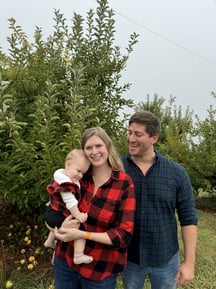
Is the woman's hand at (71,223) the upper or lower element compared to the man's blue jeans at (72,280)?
upper

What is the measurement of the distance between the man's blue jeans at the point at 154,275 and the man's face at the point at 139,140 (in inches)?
32.5

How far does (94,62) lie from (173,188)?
7.12 ft

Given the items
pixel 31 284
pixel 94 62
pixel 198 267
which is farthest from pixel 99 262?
pixel 198 267

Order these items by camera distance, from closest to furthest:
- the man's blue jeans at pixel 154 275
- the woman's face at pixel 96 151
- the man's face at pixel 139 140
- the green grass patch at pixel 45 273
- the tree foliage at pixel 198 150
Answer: the woman's face at pixel 96 151, the man's face at pixel 139 140, the man's blue jeans at pixel 154 275, the green grass patch at pixel 45 273, the tree foliage at pixel 198 150

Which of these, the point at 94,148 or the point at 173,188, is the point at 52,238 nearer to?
the point at 94,148

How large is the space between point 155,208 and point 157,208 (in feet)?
0.05

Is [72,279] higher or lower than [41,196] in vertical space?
lower

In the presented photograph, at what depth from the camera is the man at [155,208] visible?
2.24m

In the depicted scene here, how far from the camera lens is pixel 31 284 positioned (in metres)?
3.41

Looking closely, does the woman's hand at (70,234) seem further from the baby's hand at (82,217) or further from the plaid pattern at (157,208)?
the plaid pattern at (157,208)

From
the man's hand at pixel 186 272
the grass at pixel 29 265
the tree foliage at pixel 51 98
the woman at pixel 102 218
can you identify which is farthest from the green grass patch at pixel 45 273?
the man's hand at pixel 186 272

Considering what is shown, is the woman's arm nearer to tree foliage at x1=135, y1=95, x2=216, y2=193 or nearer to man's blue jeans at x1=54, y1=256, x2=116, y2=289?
man's blue jeans at x1=54, y1=256, x2=116, y2=289

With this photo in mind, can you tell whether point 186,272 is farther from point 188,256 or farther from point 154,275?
point 154,275

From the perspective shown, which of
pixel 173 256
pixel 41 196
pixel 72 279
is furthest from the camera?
pixel 41 196
